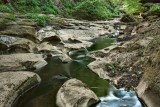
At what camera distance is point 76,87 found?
8625 millimetres

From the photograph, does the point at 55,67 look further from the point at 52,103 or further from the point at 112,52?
the point at 52,103

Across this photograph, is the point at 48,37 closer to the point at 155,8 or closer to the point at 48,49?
Result: the point at 48,49

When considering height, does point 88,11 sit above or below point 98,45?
above

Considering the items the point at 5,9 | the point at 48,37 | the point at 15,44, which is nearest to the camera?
the point at 15,44

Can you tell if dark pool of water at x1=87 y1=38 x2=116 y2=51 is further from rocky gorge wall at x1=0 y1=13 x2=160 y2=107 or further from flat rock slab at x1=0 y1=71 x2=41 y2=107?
flat rock slab at x1=0 y1=71 x2=41 y2=107

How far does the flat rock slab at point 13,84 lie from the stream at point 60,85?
21cm

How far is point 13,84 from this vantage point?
28.7 ft

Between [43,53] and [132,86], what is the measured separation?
6584 millimetres

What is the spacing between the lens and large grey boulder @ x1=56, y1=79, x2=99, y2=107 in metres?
7.71

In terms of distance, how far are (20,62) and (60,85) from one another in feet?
8.25

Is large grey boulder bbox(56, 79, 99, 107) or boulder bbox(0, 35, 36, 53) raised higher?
large grey boulder bbox(56, 79, 99, 107)

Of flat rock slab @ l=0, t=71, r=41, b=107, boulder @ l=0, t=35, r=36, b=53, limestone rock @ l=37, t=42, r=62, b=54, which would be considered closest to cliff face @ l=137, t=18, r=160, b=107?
flat rock slab @ l=0, t=71, r=41, b=107

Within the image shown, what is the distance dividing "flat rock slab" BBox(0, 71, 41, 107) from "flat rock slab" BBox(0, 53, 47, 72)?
1440 mm

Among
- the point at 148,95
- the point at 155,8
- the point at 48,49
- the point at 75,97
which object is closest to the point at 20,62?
the point at 48,49
